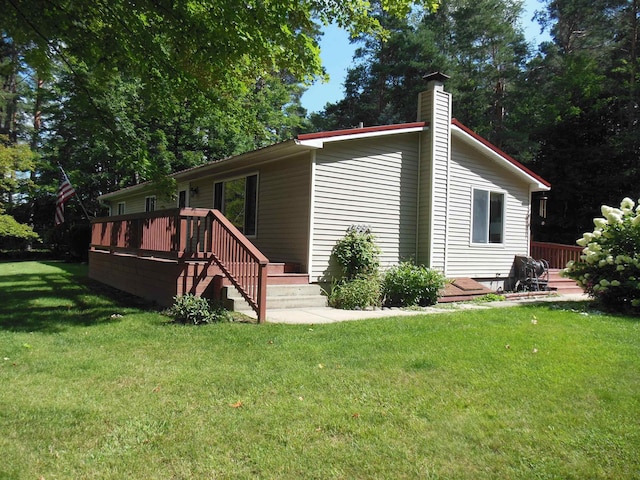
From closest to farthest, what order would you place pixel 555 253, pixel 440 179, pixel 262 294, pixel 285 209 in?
pixel 262 294
pixel 285 209
pixel 440 179
pixel 555 253

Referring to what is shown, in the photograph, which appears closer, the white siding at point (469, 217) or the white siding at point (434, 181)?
Answer: the white siding at point (434, 181)

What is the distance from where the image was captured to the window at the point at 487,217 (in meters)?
11.6

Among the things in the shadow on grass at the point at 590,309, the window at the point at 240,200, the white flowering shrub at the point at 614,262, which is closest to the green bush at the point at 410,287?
the shadow on grass at the point at 590,309

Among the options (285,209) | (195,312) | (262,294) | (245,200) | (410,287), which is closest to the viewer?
(195,312)

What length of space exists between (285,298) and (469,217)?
570 centimetres

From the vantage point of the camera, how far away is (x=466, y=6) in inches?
1145

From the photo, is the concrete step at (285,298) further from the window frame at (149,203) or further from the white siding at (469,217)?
the window frame at (149,203)

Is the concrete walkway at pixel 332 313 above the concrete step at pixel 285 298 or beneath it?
beneath

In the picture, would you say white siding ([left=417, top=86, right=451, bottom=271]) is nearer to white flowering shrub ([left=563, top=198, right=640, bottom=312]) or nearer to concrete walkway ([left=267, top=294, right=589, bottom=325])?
concrete walkway ([left=267, top=294, right=589, bottom=325])

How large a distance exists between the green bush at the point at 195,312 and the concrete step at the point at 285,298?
0.62 meters

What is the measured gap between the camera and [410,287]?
8.85 meters

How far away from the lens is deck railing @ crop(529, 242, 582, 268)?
14.3 meters

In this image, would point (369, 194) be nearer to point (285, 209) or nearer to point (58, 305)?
point (285, 209)

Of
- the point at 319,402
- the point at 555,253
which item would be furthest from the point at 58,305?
the point at 555,253
